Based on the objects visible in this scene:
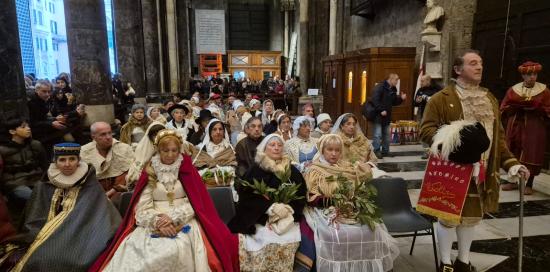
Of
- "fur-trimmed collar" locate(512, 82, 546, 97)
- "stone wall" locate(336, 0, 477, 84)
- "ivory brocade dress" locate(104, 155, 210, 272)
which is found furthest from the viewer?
"stone wall" locate(336, 0, 477, 84)

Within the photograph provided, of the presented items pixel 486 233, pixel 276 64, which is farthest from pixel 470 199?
pixel 276 64

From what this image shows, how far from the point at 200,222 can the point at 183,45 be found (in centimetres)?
2218

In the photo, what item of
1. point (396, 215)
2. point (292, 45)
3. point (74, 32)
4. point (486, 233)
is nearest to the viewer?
point (396, 215)

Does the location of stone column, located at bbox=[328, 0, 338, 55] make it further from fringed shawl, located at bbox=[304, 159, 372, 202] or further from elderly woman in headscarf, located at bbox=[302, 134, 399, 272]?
elderly woman in headscarf, located at bbox=[302, 134, 399, 272]

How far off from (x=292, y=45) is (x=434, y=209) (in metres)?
24.2

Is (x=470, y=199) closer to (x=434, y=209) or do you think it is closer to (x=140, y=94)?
(x=434, y=209)

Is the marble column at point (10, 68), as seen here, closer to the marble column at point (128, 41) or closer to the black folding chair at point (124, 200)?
the black folding chair at point (124, 200)

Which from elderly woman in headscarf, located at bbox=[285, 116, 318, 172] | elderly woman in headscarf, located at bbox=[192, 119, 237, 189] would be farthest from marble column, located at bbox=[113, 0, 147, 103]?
elderly woman in headscarf, located at bbox=[285, 116, 318, 172]

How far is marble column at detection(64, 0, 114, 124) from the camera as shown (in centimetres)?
644

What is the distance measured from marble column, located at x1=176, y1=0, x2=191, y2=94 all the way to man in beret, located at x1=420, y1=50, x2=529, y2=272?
64.0 feet

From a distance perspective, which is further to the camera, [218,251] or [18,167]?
[18,167]

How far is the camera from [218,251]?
2.79 m

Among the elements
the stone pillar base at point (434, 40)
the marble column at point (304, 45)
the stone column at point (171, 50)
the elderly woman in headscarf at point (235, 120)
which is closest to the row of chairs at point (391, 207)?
the elderly woman in headscarf at point (235, 120)

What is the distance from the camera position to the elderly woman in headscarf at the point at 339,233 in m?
2.87
